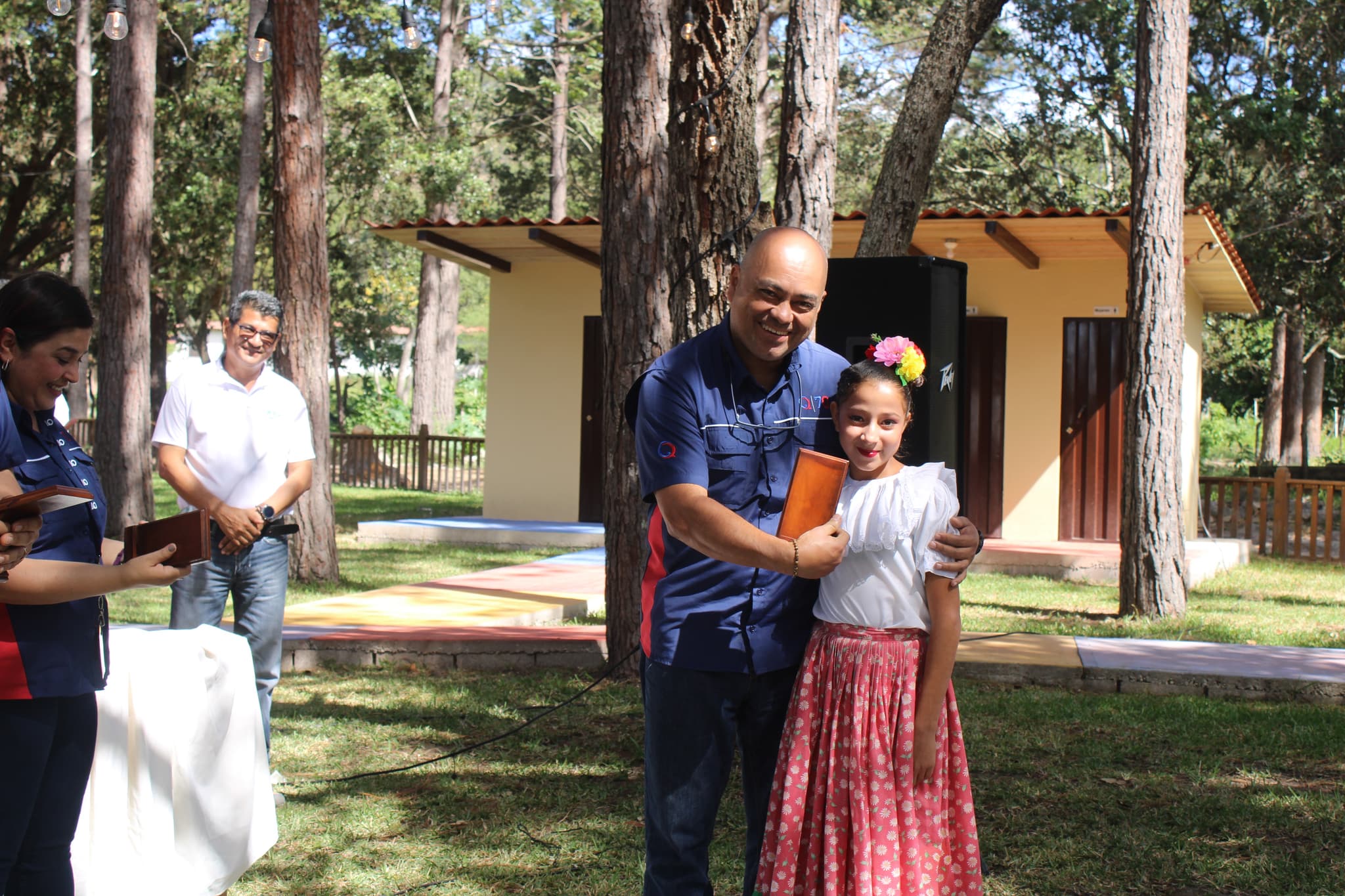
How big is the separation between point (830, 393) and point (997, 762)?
280 cm

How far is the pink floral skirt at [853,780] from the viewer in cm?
268

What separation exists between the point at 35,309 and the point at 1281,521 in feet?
47.8

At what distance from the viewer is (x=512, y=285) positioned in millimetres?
15219

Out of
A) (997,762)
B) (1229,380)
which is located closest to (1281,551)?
(997,762)

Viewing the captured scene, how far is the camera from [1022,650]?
689cm

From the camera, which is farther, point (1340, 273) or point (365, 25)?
point (365, 25)

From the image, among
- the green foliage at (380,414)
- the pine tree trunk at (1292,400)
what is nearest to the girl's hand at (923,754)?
the pine tree trunk at (1292,400)

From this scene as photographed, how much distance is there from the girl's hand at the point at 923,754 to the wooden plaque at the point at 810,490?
600mm

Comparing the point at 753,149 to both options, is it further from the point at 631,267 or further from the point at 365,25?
the point at 365,25

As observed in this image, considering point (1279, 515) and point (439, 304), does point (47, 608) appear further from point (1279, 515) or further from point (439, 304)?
point (439, 304)

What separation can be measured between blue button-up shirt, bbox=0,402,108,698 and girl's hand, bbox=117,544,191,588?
115 millimetres

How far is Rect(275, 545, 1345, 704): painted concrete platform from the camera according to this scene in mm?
6246

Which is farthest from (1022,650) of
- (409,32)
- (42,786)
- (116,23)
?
(116,23)

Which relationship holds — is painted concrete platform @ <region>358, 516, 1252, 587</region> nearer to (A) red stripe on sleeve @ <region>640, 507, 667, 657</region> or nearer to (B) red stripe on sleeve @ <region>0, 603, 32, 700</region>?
(A) red stripe on sleeve @ <region>640, 507, 667, 657</region>
